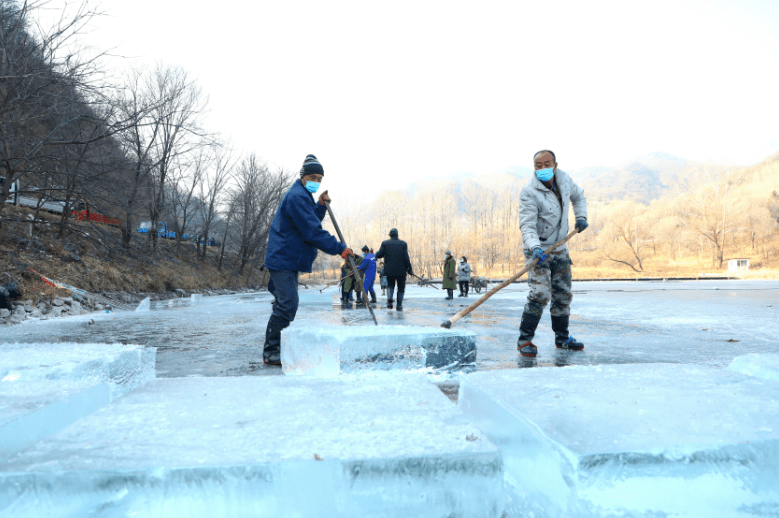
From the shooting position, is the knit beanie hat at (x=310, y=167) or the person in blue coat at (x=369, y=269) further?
the person in blue coat at (x=369, y=269)

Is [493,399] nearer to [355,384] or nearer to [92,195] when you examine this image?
[355,384]

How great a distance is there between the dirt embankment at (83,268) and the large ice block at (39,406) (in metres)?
8.00

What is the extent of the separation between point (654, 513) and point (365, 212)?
87242 mm

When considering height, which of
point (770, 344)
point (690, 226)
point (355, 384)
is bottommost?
point (770, 344)

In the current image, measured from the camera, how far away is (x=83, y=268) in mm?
13828

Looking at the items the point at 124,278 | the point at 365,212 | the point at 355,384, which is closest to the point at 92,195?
the point at 124,278

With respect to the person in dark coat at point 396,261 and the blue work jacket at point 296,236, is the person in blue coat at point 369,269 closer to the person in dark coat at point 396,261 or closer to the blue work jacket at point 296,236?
the person in dark coat at point 396,261

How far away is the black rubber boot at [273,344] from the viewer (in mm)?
3503

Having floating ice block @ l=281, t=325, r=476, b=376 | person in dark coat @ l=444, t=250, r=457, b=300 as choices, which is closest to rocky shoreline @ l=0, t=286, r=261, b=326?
floating ice block @ l=281, t=325, r=476, b=376

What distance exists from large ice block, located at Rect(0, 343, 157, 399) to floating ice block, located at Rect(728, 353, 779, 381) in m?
2.56

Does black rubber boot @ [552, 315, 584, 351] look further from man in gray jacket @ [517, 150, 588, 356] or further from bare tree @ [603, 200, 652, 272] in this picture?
bare tree @ [603, 200, 652, 272]

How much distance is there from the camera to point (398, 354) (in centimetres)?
281

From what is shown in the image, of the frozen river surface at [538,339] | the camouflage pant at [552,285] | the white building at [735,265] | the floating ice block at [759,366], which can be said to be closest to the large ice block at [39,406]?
the frozen river surface at [538,339]

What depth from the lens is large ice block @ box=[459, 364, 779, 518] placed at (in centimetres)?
101
